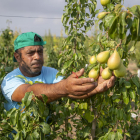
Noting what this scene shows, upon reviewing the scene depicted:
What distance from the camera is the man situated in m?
1.02

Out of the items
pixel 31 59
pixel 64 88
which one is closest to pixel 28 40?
pixel 31 59

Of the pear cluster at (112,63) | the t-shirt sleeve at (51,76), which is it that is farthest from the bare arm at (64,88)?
the t-shirt sleeve at (51,76)

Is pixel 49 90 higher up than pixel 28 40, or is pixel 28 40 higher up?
pixel 28 40

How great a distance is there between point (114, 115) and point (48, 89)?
2.26ft

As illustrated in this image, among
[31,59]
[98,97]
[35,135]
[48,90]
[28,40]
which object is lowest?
[35,135]

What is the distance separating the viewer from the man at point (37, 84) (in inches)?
40.0

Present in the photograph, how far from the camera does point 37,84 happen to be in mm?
1155

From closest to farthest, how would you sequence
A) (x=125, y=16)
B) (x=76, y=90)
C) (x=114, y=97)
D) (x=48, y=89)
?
(x=125, y=16)
(x=76, y=90)
(x=48, y=89)
(x=114, y=97)

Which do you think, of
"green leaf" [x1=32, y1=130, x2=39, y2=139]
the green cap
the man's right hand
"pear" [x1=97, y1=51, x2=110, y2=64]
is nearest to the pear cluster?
"pear" [x1=97, y1=51, x2=110, y2=64]

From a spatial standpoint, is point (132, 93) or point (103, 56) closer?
point (103, 56)

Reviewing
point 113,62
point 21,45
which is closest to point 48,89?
point 113,62

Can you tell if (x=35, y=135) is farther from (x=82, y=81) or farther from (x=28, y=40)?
(x=28, y=40)

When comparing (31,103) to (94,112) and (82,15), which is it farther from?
(82,15)

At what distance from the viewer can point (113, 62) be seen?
85 centimetres
